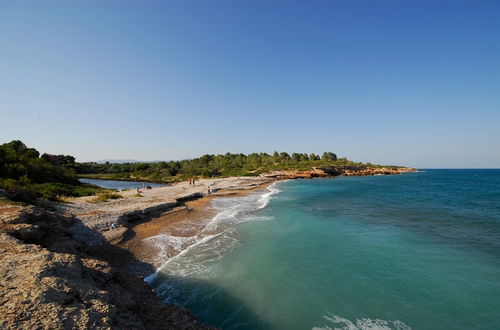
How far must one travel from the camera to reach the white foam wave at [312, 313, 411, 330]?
7453mm

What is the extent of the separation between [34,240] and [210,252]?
26.7 ft

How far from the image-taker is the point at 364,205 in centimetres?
2844

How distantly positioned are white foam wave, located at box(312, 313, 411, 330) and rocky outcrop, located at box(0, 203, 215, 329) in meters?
4.54

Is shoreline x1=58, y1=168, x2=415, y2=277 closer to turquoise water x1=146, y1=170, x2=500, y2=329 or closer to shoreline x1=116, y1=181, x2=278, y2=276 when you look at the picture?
shoreline x1=116, y1=181, x2=278, y2=276

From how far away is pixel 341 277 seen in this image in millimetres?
10617

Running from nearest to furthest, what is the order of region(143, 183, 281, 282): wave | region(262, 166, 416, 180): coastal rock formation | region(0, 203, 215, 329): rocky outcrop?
1. region(0, 203, 215, 329): rocky outcrop
2. region(143, 183, 281, 282): wave
3. region(262, 166, 416, 180): coastal rock formation

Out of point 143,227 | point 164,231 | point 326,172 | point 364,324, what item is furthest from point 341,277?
point 326,172

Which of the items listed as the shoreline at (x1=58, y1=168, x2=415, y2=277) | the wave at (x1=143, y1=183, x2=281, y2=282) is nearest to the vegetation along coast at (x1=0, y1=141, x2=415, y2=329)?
the shoreline at (x1=58, y1=168, x2=415, y2=277)

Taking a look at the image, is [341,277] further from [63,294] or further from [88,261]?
[88,261]

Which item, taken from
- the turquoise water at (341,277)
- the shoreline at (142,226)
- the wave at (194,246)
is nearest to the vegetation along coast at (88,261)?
the shoreline at (142,226)

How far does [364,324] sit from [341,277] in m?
3.04

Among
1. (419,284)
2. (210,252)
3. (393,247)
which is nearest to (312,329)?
(419,284)

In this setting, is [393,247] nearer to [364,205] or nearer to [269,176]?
[364,205]

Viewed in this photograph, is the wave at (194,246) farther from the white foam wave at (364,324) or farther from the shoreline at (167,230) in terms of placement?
the white foam wave at (364,324)
